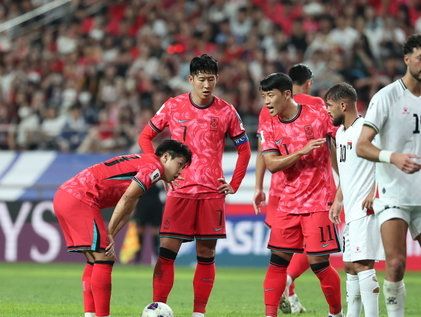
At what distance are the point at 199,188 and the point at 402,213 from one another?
283cm

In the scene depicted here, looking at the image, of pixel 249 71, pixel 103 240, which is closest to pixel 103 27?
pixel 249 71

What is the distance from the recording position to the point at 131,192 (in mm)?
9125

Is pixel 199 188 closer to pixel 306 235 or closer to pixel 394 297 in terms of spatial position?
pixel 306 235

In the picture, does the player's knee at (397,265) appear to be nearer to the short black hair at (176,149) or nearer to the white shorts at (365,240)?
the white shorts at (365,240)

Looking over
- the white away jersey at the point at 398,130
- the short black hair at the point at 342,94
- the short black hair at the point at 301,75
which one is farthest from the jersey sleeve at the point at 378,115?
the short black hair at the point at 301,75

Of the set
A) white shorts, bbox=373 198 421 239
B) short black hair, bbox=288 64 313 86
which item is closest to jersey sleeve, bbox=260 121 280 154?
short black hair, bbox=288 64 313 86

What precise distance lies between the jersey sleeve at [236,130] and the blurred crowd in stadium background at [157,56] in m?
9.59

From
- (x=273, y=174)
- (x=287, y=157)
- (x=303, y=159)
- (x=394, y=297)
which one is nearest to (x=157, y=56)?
(x=273, y=174)

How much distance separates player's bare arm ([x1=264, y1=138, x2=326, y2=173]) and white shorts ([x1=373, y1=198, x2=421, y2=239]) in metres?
1.48

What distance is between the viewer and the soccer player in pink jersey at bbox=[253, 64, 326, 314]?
10.9m

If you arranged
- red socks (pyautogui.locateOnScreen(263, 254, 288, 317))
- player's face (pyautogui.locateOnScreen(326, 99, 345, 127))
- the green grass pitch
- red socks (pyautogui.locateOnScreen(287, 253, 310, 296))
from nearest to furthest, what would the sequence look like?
Result: player's face (pyautogui.locateOnScreen(326, 99, 345, 127)) < red socks (pyautogui.locateOnScreen(263, 254, 288, 317)) < the green grass pitch < red socks (pyautogui.locateOnScreen(287, 253, 310, 296))

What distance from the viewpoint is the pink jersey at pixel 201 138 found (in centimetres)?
1062

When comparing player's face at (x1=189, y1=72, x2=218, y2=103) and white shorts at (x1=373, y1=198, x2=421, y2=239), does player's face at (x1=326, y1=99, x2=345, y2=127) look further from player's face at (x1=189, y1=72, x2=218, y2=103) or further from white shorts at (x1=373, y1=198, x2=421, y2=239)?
white shorts at (x1=373, y1=198, x2=421, y2=239)

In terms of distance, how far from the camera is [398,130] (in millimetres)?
8336
